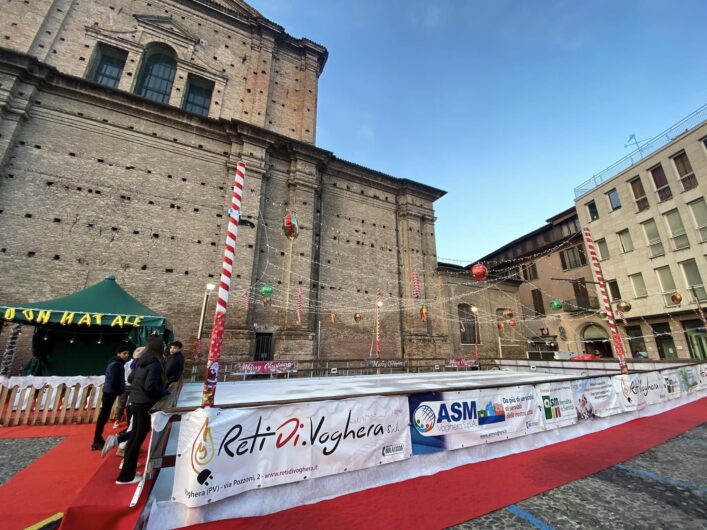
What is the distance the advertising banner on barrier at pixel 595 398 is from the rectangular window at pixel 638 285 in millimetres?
16750

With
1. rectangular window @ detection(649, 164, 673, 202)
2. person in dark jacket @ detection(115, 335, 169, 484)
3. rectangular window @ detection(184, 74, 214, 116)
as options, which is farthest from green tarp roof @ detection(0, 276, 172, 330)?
rectangular window @ detection(649, 164, 673, 202)

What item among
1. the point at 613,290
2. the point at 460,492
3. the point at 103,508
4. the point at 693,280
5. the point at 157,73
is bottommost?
the point at 460,492

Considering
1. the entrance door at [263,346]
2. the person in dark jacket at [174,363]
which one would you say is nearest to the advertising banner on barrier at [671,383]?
the person in dark jacket at [174,363]

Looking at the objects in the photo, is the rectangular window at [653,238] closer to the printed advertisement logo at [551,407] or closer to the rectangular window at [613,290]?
the rectangular window at [613,290]

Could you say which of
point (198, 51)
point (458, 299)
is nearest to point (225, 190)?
point (198, 51)

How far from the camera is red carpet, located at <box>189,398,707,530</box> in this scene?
9.98 feet

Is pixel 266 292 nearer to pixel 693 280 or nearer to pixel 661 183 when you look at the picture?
pixel 693 280

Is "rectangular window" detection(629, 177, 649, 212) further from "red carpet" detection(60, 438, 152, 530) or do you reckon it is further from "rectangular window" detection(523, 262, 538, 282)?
"red carpet" detection(60, 438, 152, 530)

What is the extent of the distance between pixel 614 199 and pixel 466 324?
13.8 metres

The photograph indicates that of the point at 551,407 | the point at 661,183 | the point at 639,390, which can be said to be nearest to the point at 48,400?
the point at 551,407

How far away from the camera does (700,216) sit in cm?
1594

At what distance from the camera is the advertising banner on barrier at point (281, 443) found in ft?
10.1

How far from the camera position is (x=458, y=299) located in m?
21.2

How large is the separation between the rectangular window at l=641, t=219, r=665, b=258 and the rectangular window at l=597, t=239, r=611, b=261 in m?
2.36
